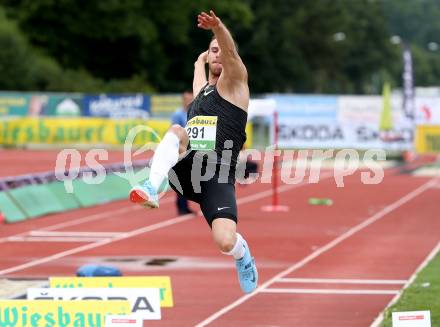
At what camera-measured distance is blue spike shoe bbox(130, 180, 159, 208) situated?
9094 mm

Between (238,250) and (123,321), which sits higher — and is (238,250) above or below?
above

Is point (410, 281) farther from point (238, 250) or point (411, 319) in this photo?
point (411, 319)

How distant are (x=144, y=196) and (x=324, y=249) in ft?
30.2

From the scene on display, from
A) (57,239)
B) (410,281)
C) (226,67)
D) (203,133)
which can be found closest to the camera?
(226,67)

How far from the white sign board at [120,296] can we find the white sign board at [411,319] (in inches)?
97.3

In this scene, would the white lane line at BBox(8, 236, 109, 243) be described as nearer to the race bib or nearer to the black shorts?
the black shorts

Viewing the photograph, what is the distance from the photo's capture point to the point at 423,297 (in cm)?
1266

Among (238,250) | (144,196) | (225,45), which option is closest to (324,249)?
(238,250)

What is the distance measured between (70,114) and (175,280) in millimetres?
39068

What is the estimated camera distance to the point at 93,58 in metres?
76.9

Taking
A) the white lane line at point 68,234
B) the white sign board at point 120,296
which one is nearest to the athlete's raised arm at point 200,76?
the white sign board at point 120,296

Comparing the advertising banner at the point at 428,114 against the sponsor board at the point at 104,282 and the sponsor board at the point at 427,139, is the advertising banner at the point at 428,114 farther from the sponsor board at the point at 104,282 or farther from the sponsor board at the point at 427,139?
the sponsor board at the point at 104,282

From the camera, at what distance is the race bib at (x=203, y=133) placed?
9.66 meters

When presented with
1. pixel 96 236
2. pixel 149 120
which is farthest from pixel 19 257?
pixel 149 120
